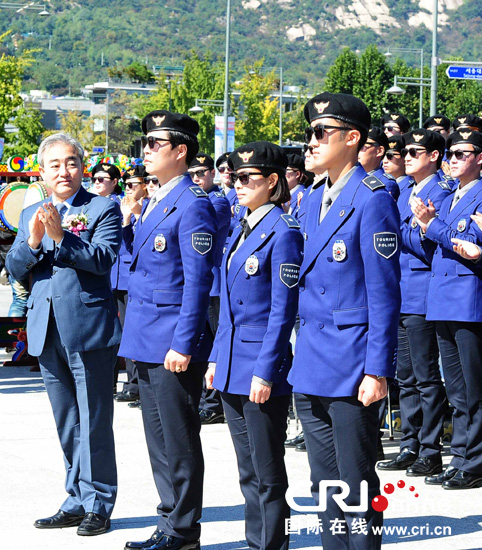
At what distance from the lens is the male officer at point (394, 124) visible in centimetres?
885

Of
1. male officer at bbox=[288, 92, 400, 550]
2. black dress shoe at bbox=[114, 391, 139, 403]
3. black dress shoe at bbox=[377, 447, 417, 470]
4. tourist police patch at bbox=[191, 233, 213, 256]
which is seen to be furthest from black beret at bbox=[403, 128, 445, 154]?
black dress shoe at bbox=[114, 391, 139, 403]

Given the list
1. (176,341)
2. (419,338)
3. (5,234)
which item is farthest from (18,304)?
(176,341)

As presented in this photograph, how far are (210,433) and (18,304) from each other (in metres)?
5.05

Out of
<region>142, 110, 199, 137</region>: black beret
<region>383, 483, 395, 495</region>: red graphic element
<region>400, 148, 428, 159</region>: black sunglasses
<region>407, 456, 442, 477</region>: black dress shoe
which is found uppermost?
<region>142, 110, 199, 137</region>: black beret

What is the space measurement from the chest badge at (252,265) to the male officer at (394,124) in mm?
4077

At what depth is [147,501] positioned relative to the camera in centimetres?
642

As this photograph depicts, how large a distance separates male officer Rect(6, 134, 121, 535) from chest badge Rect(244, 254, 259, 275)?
1.02 meters

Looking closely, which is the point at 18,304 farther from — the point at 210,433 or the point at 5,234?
the point at 210,433

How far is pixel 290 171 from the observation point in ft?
31.2

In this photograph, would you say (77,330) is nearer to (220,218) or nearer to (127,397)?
(220,218)

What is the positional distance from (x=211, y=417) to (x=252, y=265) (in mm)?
4391

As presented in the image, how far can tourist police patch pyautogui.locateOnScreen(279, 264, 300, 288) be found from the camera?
4.87 meters

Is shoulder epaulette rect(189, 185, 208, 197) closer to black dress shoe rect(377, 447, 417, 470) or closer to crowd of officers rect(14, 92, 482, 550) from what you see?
crowd of officers rect(14, 92, 482, 550)

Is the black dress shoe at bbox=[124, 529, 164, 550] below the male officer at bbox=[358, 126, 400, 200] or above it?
below
